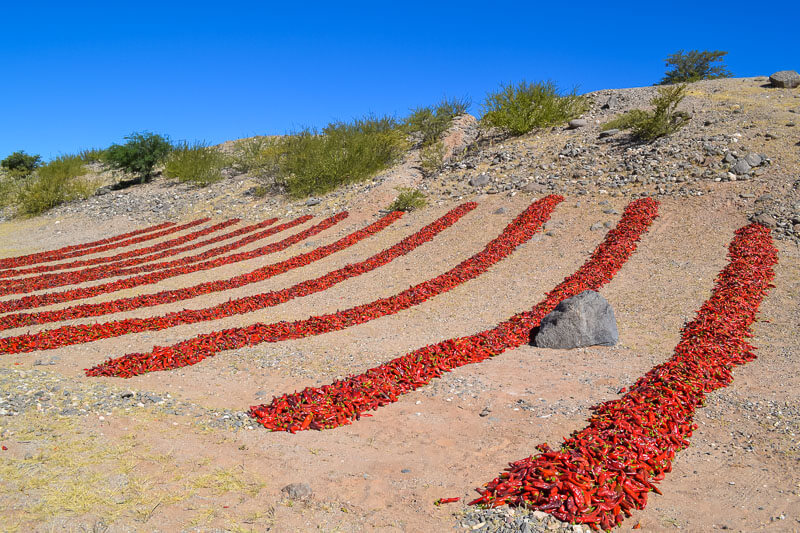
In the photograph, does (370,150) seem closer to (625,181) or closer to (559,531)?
(625,181)

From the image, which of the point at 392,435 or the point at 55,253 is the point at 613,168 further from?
the point at 55,253

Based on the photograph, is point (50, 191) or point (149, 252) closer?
point (149, 252)

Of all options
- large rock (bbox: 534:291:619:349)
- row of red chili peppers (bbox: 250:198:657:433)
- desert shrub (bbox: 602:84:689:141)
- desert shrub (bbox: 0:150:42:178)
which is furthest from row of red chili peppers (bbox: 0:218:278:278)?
desert shrub (bbox: 0:150:42:178)

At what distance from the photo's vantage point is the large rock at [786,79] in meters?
26.0

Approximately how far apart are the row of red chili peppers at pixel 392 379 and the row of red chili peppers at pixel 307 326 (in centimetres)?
263

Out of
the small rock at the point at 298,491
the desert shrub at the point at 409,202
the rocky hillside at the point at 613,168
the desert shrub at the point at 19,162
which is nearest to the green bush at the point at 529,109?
the rocky hillside at the point at 613,168

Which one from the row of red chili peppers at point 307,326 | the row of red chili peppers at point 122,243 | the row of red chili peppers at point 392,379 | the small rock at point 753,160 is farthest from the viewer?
the row of red chili peppers at point 122,243

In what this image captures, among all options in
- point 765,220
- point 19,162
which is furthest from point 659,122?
point 19,162

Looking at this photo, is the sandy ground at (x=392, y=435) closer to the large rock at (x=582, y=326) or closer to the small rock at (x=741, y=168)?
the large rock at (x=582, y=326)

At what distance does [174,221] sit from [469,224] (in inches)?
764

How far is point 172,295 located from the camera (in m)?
13.9

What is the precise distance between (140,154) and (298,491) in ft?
141

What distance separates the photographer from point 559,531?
158 inches

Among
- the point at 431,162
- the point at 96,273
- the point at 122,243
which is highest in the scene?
the point at 431,162
